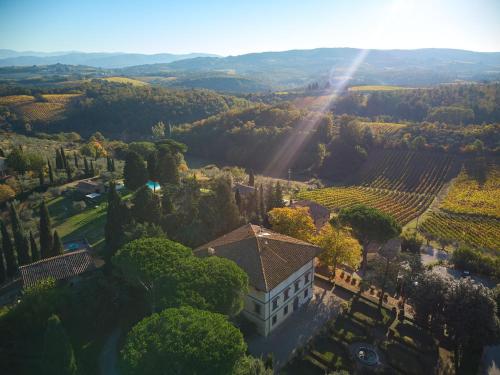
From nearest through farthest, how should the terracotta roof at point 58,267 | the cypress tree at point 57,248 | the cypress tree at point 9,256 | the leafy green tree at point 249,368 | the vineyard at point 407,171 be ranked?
the leafy green tree at point 249,368
the terracotta roof at point 58,267
the cypress tree at point 9,256
the cypress tree at point 57,248
the vineyard at point 407,171

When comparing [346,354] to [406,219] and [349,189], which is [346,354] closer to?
[406,219]

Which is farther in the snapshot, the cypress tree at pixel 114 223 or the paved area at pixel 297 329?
the cypress tree at pixel 114 223

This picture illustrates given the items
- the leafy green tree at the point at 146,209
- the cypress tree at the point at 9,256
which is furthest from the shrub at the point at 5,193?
the leafy green tree at the point at 146,209

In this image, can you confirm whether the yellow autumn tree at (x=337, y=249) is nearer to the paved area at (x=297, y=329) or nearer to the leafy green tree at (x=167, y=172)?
the paved area at (x=297, y=329)

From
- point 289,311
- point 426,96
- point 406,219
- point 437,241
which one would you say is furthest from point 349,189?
point 426,96

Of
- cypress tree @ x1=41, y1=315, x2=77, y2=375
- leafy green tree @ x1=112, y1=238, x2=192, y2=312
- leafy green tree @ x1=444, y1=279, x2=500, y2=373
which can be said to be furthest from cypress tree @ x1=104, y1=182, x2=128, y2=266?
leafy green tree @ x1=444, y1=279, x2=500, y2=373

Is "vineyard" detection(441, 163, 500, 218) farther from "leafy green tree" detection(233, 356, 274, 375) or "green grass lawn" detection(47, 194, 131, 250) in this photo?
"green grass lawn" detection(47, 194, 131, 250)
